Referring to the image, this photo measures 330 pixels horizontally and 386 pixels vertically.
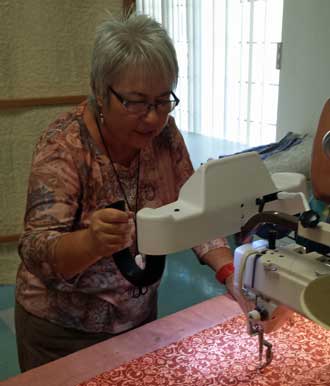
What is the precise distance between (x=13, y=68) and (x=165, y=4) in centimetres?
209

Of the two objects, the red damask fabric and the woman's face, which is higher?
the woman's face

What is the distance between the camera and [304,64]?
278 centimetres

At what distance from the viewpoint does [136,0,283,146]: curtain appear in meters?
2.99

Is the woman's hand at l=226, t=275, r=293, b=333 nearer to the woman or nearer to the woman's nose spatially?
the woman

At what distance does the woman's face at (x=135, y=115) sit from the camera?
979 mm

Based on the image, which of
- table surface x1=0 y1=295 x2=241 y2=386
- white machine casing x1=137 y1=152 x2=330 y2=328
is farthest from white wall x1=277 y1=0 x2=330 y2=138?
white machine casing x1=137 y1=152 x2=330 y2=328

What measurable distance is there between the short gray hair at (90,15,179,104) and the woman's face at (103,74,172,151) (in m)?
0.02

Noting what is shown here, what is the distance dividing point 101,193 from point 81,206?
5cm

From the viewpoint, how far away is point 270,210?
0.83 metres

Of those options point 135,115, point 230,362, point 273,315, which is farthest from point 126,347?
point 135,115

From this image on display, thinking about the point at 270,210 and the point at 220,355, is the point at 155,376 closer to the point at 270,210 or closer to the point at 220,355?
the point at 220,355

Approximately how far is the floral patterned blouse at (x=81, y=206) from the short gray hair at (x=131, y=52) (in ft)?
0.47

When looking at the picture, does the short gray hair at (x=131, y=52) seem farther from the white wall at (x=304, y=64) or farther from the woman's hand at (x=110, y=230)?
the white wall at (x=304, y=64)

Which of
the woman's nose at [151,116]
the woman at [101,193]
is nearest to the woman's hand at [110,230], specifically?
the woman at [101,193]
